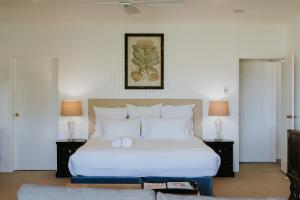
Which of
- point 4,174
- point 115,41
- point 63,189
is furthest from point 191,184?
point 4,174

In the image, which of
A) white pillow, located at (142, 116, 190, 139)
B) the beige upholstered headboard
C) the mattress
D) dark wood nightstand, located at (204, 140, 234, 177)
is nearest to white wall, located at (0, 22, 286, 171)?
the beige upholstered headboard

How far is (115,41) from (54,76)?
1.22 meters

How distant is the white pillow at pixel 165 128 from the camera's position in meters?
5.44

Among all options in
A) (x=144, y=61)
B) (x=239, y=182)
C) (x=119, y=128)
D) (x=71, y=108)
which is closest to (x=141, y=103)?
(x=144, y=61)

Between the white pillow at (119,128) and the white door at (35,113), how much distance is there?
123 cm

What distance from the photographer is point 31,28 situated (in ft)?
20.1

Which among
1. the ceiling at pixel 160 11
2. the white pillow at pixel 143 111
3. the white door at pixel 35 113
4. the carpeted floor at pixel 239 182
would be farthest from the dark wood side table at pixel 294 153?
the white door at pixel 35 113

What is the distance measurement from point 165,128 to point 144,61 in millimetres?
1346

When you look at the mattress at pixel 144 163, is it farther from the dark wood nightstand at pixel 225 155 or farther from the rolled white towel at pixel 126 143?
the dark wood nightstand at pixel 225 155

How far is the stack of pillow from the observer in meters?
5.44

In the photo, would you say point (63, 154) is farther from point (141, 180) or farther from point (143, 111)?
point (141, 180)

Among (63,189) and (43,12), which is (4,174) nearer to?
(43,12)

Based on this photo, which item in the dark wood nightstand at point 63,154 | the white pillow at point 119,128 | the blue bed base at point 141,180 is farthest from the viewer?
the dark wood nightstand at point 63,154

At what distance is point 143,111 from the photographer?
5945 mm
